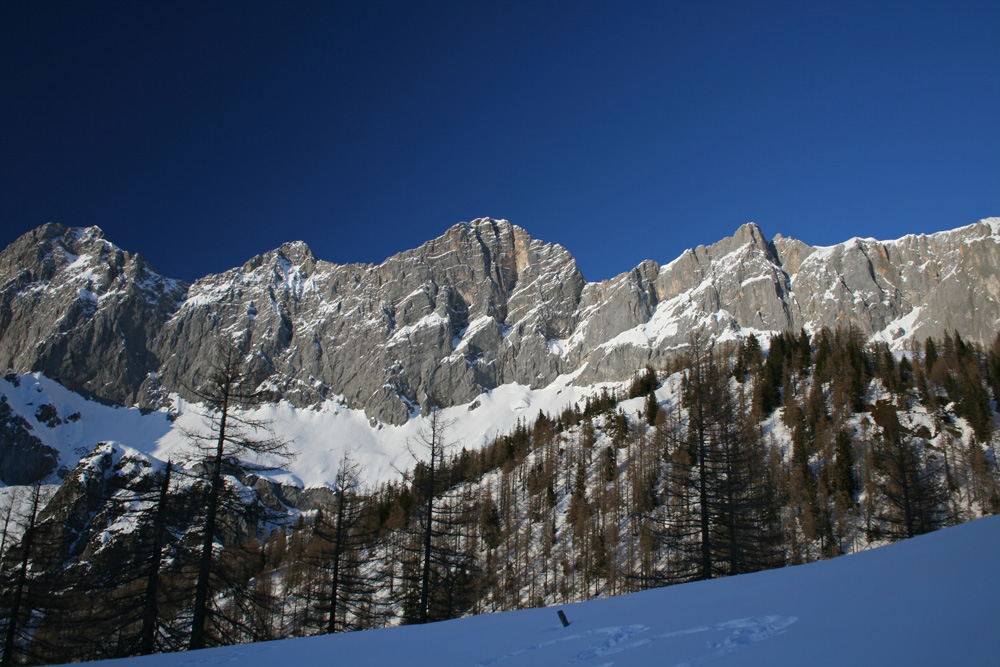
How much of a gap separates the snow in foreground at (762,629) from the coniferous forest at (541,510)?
824cm

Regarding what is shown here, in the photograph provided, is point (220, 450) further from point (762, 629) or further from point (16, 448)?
point (16, 448)

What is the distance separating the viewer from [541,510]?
60.8 metres

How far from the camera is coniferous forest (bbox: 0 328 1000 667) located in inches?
601

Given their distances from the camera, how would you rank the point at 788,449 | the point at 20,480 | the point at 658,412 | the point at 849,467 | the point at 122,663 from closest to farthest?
the point at 122,663 → the point at 849,467 → the point at 788,449 → the point at 658,412 → the point at 20,480

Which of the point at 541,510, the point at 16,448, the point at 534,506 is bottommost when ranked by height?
the point at 541,510

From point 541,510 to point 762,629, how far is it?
193ft

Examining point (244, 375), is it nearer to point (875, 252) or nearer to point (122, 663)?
point (122, 663)

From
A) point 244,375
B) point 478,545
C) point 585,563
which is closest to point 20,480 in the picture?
point 478,545

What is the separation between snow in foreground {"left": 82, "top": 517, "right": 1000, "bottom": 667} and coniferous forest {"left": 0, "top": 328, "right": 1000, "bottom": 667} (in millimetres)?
8245

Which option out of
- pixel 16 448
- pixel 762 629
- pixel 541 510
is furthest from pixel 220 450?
pixel 16 448

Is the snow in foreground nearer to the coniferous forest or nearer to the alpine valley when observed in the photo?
the alpine valley

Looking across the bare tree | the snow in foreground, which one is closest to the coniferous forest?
the bare tree

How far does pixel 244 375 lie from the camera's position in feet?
54.7

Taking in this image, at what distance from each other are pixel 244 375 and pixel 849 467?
49609 millimetres
